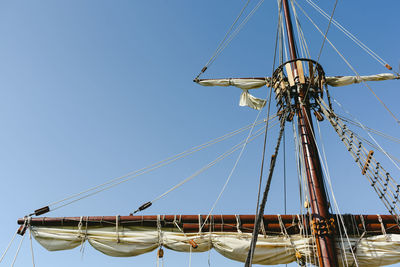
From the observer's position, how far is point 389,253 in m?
8.86

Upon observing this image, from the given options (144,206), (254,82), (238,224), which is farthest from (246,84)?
(144,206)

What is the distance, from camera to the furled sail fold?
42.1 ft

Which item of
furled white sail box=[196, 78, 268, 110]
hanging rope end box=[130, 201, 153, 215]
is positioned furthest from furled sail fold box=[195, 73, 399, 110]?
hanging rope end box=[130, 201, 153, 215]

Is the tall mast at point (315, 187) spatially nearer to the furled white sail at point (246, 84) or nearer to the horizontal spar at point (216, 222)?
the horizontal spar at point (216, 222)

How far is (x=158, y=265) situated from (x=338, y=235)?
4.56m

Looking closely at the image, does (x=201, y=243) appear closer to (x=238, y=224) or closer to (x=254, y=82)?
(x=238, y=224)

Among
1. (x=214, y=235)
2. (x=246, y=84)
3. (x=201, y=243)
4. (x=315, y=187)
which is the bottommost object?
(x=201, y=243)

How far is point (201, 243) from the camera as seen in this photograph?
9.10m

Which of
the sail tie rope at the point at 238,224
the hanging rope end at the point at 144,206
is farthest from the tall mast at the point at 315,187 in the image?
the hanging rope end at the point at 144,206

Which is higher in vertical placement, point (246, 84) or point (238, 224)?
point (246, 84)

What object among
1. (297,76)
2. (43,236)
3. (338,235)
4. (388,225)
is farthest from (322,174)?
(43,236)

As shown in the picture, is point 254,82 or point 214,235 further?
point 254,82

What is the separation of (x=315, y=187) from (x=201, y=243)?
325 centimetres

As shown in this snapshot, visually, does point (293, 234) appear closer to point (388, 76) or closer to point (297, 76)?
point (297, 76)
